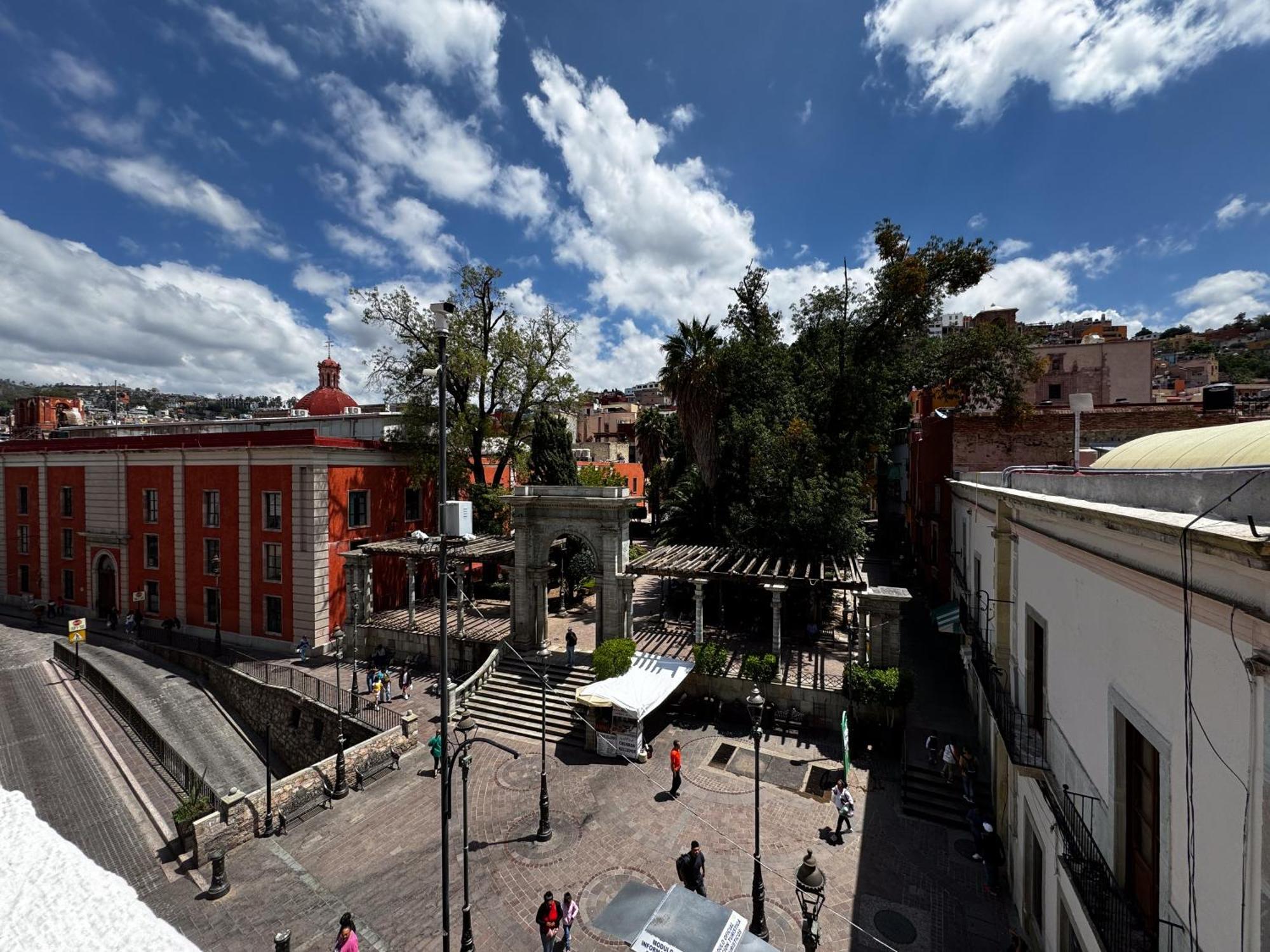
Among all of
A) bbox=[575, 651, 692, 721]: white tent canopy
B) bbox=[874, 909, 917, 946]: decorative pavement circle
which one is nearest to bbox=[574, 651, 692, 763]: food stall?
bbox=[575, 651, 692, 721]: white tent canopy

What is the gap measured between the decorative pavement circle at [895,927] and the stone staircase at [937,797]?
11.4ft

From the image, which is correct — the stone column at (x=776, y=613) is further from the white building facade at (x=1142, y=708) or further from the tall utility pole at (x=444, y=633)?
the tall utility pole at (x=444, y=633)

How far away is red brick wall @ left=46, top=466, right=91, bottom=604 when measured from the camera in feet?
102

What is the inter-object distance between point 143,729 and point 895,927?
81.1 ft

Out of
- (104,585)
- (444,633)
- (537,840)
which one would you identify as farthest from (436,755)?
(104,585)

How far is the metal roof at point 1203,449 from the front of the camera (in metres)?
5.84

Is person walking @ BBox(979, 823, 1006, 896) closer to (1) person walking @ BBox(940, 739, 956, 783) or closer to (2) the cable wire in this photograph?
(1) person walking @ BBox(940, 739, 956, 783)

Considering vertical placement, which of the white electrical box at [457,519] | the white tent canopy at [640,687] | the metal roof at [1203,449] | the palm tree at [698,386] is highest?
→ the palm tree at [698,386]

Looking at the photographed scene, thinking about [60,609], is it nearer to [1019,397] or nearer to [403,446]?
[403,446]

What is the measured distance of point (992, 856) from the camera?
439 inches

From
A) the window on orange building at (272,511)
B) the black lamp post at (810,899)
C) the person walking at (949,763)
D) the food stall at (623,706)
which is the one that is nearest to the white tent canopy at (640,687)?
the food stall at (623,706)

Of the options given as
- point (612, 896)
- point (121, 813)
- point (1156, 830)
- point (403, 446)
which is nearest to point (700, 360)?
point (403, 446)

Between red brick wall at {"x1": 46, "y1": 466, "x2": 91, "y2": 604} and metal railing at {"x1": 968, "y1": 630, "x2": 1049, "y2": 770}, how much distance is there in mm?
44155

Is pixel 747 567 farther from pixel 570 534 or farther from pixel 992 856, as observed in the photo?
pixel 992 856
